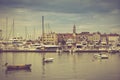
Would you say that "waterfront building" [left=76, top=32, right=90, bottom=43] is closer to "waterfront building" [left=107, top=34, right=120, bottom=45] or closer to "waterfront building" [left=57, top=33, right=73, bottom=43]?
"waterfront building" [left=57, top=33, right=73, bottom=43]

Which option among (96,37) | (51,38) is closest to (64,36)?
(51,38)

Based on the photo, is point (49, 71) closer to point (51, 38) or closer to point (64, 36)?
point (51, 38)

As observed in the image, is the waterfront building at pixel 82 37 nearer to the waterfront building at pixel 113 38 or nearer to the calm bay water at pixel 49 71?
the waterfront building at pixel 113 38

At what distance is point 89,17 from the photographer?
7020 mm

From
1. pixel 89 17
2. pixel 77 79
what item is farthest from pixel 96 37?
pixel 77 79

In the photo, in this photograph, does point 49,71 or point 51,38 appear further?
point 49,71

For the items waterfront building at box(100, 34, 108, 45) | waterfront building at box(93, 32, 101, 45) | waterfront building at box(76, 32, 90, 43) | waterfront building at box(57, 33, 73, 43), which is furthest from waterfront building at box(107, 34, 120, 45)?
waterfront building at box(57, 33, 73, 43)

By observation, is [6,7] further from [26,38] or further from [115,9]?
[115,9]

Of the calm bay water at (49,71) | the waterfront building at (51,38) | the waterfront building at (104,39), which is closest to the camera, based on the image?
the calm bay water at (49,71)

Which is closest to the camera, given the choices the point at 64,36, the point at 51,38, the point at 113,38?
the point at 64,36

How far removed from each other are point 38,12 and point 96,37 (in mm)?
1598

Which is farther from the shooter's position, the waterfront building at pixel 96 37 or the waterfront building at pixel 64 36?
the waterfront building at pixel 96 37

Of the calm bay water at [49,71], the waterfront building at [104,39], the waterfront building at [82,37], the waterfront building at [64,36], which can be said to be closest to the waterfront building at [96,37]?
the waterfront building at [104,39]

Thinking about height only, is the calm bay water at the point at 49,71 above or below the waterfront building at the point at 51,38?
below
